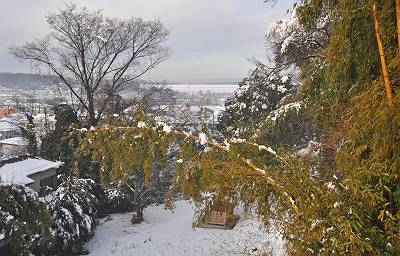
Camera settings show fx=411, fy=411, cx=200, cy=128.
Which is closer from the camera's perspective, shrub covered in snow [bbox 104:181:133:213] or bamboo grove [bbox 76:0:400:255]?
bamboo grove [bbox 76:0:400:255]

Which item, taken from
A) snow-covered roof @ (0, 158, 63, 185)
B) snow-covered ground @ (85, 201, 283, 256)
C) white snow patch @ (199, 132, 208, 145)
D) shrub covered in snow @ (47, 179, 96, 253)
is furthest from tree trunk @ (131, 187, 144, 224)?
white snow patch @ (199, 132, 208, 145)

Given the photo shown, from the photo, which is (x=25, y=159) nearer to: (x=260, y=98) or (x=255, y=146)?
(x=260, y=98)

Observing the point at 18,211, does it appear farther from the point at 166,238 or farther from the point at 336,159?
the point at 336,159

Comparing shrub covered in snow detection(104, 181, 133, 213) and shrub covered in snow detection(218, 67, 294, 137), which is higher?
shrub covered in snow detection(218, 67, 294, 137)

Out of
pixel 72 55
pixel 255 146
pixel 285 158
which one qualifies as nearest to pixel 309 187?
pixel 285 158

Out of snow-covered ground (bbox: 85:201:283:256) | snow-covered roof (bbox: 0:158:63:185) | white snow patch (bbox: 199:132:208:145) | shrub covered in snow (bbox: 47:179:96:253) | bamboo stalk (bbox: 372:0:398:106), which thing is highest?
bamboo stalk (bbox: 372:0:398:106)

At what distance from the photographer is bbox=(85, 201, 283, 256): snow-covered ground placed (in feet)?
44.8

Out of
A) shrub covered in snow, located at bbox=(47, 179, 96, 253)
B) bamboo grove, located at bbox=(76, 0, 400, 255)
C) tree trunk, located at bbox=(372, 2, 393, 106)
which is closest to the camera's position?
bamboo grove, located at bbox=(76, 0, 400, 255)

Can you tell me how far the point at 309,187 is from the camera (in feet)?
9.02

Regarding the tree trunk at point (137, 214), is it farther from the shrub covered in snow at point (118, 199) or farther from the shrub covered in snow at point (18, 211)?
the shrub covered in snow at point (18, 211)

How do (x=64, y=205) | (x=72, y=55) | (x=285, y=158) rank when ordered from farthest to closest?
(x=72, y=55) → (x=64, y=205) → (x=285, y=158)

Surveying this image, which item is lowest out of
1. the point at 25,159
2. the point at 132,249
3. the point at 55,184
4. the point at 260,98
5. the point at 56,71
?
the point at 132,249

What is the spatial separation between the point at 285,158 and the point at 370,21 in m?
1.13

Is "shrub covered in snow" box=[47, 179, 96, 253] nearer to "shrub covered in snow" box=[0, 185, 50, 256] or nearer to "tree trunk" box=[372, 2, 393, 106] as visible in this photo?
"shrub covered in snow" box=[0, 185, 50, 256]
